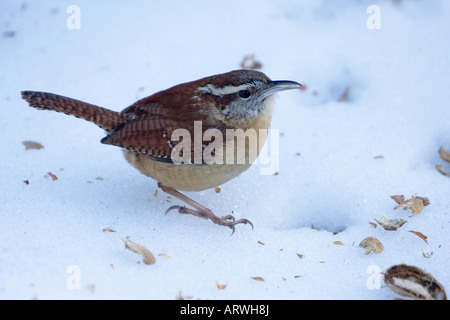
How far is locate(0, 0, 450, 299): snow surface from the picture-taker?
3238 millimetres

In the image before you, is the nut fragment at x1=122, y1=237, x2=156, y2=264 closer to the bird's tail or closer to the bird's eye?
the bird's tail

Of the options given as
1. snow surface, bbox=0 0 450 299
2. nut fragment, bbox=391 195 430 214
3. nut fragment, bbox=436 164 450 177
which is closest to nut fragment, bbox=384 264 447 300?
snow surface, bbox=0 0 450 299

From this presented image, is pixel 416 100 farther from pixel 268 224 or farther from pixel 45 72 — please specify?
pixel 45 72

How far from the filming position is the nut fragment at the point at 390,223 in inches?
144

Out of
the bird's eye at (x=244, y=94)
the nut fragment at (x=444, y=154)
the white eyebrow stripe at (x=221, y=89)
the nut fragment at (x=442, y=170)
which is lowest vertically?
the nut fragment at (x=442, y=170)

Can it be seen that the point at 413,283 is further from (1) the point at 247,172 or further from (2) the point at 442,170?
(1) the point at 247,172

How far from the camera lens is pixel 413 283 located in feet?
10.0

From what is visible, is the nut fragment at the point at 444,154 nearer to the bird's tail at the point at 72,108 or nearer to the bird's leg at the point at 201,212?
the bird's leg at the point at 201,212

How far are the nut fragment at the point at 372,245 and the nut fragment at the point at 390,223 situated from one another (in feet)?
0.63

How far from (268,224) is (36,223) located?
5.16 feet

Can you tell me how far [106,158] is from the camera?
14.8 ft

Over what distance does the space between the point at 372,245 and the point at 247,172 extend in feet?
4.37

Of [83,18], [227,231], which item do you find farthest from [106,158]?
[83,18]

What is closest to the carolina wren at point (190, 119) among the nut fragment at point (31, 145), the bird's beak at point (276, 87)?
the bird's beak at point (276, 87)
